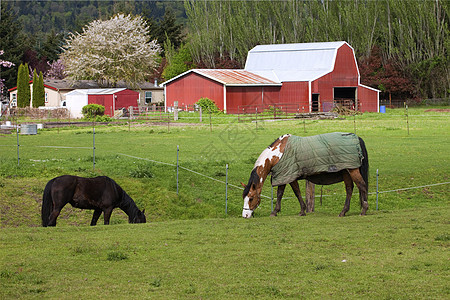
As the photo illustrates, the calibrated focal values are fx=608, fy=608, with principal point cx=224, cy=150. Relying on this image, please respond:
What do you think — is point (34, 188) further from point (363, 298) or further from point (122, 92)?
point (122, 92)

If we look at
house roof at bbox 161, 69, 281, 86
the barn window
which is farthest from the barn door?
the barn window

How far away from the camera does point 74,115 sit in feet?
182

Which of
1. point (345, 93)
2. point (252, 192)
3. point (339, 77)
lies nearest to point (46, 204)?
point (252, 192)

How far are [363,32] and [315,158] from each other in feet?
206

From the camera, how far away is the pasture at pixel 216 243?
765 centimetres

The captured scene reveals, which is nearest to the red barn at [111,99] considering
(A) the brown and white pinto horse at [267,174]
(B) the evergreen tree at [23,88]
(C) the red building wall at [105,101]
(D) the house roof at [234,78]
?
(C) the red building wall at [105,101]

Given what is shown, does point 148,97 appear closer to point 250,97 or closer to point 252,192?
point 250,97

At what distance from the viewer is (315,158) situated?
13.0 m

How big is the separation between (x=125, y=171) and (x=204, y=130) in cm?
1811

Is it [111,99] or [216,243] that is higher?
[111,99]

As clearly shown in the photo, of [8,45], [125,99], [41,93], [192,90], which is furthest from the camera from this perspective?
[8,45]

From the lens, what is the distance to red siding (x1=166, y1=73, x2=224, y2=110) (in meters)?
54.3

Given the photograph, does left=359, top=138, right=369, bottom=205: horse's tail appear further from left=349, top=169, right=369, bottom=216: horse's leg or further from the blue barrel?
the blue barrel

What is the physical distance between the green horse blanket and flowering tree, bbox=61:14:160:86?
5760 cm
